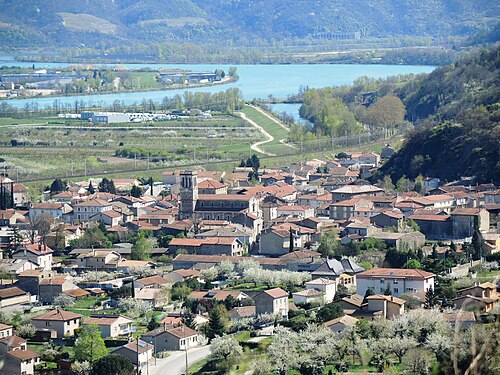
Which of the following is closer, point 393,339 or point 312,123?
point 393,339

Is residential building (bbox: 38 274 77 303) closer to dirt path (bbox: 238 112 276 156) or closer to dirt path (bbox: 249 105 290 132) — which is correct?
dirt path (bbox: 238 112 276 156)

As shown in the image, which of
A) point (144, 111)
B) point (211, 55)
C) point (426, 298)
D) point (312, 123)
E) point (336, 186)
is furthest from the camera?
point (211, 55)

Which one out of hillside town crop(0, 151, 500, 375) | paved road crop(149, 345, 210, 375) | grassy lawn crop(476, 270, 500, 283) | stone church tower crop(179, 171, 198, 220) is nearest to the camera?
paved road crop(149, 345, 210, 375)

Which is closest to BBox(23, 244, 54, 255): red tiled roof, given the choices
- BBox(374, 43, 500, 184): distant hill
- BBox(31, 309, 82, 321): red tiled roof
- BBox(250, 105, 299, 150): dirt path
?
BBox(31, 309, 82, 321): red tiled roof

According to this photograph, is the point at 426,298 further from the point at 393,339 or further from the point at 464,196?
the point at 464,196

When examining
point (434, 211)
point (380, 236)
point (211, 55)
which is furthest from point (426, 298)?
point (211, 55)

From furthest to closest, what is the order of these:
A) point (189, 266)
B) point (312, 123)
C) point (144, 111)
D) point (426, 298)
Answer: point (144, 111)
point (312, 123)
point (189, 266)
point (426, 298)

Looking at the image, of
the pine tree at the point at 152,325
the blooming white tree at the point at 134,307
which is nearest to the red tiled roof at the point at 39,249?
the blooming white tree at the point at 134,307
